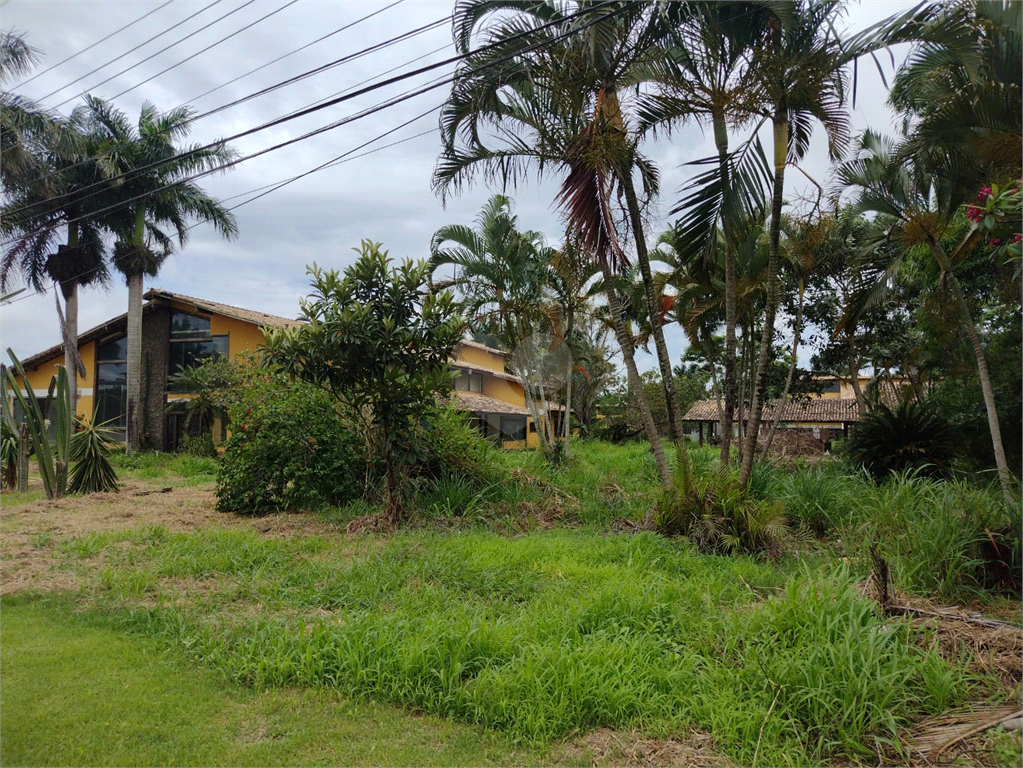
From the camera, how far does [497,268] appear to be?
16672 millimetres

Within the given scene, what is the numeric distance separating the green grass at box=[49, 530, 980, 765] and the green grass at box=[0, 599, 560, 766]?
0.61 ft

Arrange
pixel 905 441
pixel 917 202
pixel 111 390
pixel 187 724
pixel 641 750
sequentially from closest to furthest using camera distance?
1. pixel 641 750
2. pixel 187 724
3. pixel 917 202
4. pixel 905 441
5. pixel 111 390

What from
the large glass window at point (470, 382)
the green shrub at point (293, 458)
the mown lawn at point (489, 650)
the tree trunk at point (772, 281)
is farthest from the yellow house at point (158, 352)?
the mown lawn at point (489, 650)

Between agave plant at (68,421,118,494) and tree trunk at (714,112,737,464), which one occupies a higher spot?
tree trunk at (714,112,737,464)

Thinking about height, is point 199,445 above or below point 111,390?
below

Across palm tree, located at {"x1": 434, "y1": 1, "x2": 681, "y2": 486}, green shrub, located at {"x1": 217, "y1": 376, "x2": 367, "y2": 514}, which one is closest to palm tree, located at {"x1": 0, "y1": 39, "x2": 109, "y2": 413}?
green shrub, located at {"x1": 217, "y1": 376, "x2": 367, "y2": 514}

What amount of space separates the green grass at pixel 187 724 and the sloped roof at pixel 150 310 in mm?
19872

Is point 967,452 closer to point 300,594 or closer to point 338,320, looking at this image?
point 338,320

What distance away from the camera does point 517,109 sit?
917cm

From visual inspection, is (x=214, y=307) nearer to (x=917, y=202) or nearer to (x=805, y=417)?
(x=917, y=202)

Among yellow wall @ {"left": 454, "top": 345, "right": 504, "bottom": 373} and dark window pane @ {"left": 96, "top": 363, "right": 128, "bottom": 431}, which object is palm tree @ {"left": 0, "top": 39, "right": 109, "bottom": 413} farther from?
yellow wall @ {"left": 454, "top": 345, "right": 504, "bottom": 373}

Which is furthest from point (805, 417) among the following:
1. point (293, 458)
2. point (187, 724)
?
point (187, 724)

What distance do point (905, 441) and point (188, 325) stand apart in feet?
78.7

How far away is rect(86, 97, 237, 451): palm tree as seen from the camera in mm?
23453
